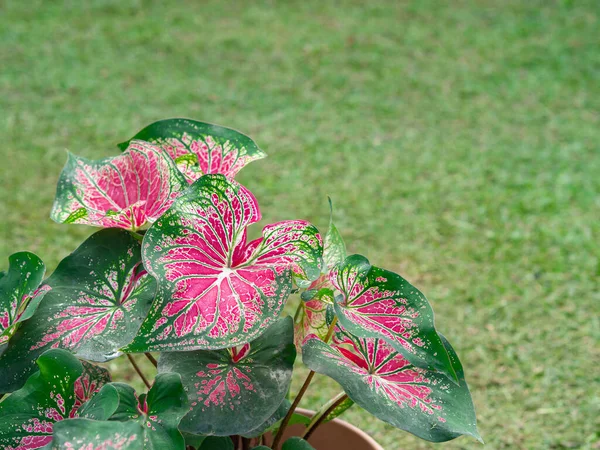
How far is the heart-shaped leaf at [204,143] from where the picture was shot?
2.98 ft

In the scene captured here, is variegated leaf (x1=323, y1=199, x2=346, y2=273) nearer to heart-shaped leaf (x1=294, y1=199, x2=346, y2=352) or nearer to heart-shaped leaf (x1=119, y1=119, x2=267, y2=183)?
heart-shaped leaf (x1=294, y1=199, x2=346, y2=352)

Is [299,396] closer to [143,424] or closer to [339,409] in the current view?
[339,409]

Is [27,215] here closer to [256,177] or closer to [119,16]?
[256,177]

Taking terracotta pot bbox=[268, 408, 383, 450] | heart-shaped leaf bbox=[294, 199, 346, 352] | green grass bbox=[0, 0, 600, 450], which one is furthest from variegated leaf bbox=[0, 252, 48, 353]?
green grass bbox=[0, 0, 600, 450]

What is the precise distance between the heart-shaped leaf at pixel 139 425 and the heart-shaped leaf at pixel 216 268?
2.2 inches

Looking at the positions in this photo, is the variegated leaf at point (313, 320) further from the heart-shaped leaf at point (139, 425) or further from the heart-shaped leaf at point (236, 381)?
the heart-shaped leaf at point (139, 425)

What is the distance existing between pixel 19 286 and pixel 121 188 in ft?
0.55

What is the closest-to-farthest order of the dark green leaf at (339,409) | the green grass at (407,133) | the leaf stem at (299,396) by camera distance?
the leaf stem at (299,396) → the dark green leaf at (339,409) → the green grass at (407,133)

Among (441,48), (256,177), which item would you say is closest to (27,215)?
(256,177)

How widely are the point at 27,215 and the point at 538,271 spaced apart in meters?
1.52

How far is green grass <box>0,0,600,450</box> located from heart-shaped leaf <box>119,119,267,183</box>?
2.80 ft

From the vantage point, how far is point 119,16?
3697 mm

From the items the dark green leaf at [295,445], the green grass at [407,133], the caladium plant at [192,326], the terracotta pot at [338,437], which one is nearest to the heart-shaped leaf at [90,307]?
the caladium plant at [192,326]

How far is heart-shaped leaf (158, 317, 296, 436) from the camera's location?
69 centimetres
